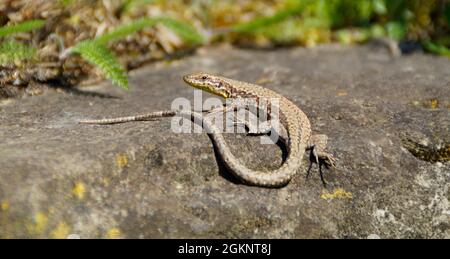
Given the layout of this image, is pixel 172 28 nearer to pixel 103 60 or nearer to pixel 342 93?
pixel 103 60

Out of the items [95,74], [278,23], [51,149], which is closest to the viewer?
[51,149]

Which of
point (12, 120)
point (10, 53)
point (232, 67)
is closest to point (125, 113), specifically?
point (12, 120)

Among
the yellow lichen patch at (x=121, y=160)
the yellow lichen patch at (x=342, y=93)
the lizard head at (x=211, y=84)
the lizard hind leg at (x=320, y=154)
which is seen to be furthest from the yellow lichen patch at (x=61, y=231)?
the yellow lichen patch at (x=342, y=93)

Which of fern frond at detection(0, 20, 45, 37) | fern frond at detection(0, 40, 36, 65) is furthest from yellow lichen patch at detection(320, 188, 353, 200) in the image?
fern frond at detection(0, 20, 45, 37)

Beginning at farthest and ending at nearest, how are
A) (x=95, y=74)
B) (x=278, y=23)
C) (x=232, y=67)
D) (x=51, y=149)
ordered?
(x=278, y=23) → (x=232, y=67) → (x=95, y=74) → (x=51, y=149)

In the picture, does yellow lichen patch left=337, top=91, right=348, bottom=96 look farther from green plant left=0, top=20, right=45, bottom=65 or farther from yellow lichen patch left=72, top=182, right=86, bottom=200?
green plant left=0, top=20, right=45, bottom=65

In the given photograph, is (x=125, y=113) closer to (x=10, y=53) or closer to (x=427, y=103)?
(x=10, y=53)

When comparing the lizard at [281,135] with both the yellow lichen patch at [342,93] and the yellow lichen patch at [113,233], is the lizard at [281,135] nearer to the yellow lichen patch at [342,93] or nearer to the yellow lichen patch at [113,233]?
the yellow lichen patch at [342,93]
